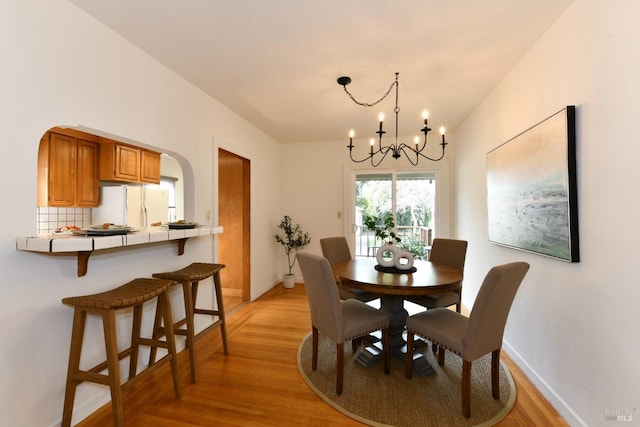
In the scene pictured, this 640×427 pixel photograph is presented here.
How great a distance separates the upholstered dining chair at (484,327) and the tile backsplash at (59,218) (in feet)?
12.3

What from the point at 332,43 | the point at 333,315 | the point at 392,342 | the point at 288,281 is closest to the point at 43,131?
the point at 332,43

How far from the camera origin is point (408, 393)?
6.42 feet

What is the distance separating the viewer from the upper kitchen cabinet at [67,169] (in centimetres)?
291

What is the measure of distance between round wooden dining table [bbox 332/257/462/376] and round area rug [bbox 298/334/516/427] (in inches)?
3.5

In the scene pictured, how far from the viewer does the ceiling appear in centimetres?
169

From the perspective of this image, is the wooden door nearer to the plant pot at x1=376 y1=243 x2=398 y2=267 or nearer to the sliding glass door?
the sliding glass door

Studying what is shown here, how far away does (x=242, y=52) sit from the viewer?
216 cm

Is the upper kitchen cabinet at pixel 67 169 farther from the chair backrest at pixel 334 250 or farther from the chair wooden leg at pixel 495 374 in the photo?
the chair wooden leg at pixel 495 374

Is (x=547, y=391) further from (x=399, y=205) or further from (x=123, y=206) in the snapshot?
(x=123, y=206)

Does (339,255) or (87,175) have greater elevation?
(87,175)

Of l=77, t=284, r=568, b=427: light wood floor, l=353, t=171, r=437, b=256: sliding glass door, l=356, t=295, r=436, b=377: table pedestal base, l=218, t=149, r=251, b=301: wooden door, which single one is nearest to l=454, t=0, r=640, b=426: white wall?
l=77, t=284, r=568, b=427: light wood floor

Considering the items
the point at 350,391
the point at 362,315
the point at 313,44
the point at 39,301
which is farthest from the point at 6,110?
the point at 350,391

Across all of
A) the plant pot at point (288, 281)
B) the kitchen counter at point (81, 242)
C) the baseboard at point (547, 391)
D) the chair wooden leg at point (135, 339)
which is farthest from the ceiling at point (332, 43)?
the plant pot at point (288, 281)

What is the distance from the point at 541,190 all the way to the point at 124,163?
4266mm
